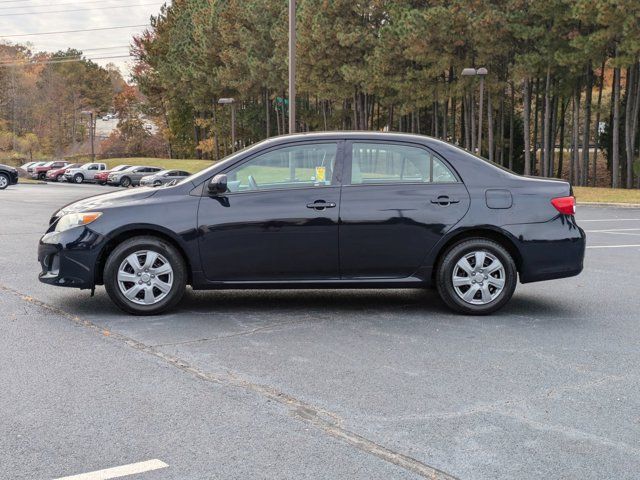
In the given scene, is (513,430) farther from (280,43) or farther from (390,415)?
(280,43)

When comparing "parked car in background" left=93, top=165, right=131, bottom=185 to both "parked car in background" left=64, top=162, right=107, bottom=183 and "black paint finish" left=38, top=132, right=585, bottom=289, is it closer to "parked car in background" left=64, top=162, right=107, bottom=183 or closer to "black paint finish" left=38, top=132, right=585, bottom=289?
"parked car in background" left=64, top=162, right=107, bottom=183

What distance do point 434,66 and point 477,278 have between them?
33636 millimetres

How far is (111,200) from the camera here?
726cm

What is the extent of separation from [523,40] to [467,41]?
2770 mm

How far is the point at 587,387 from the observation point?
5039mm

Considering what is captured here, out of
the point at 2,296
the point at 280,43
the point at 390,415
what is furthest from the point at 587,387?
the point at 280,43

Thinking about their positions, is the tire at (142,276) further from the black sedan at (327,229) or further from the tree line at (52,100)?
the tree line at (52,100)

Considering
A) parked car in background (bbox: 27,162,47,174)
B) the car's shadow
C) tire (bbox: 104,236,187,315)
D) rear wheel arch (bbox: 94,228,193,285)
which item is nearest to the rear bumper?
the car's shadow

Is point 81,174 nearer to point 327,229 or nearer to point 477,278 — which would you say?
point 327,229

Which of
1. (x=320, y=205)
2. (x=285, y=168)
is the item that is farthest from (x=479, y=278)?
(x=285, y=168)

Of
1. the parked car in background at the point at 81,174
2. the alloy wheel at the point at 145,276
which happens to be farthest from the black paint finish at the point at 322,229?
the parked car in background at the point at 81,174

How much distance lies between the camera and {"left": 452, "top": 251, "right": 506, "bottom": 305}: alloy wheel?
7.16m

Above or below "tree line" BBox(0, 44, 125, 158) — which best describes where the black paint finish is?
below

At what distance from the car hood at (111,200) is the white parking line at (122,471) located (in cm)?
382
